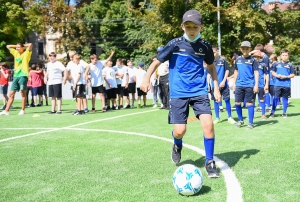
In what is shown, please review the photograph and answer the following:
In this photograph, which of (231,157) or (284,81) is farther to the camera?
(284,81)

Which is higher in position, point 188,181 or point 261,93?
point 261,93

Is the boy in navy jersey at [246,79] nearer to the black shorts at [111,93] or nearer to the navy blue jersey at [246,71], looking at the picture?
the navy blue jersey at [246,71]

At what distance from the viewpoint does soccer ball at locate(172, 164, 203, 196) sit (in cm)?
381

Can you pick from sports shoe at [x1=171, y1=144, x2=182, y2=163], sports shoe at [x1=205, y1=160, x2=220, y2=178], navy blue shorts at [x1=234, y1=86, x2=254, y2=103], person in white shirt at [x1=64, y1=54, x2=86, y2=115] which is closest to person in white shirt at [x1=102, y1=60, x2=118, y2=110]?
person in white shirt at [x1=64, y1=54, x2=86, y2=115]

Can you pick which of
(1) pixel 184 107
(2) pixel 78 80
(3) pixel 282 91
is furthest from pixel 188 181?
(2) pixel 78 80

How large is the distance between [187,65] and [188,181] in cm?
177

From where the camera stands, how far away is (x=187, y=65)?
5.01 meters

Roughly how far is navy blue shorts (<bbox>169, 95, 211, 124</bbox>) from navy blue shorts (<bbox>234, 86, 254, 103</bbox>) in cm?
410

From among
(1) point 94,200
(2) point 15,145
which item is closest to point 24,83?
(2) point 15,145

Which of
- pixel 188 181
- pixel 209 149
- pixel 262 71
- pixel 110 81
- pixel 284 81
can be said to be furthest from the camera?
pixel 110 81

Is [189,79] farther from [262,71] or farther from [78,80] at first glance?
[78,80]

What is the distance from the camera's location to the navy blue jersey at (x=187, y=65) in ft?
16.3

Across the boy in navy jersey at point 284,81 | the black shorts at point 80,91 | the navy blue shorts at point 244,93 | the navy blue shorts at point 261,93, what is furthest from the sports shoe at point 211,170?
the black shorts at point 80,91

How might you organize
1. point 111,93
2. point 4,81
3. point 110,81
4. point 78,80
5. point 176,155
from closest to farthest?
point 176,155
point 78,80
point 110,81
point 111,93
point 4,81
